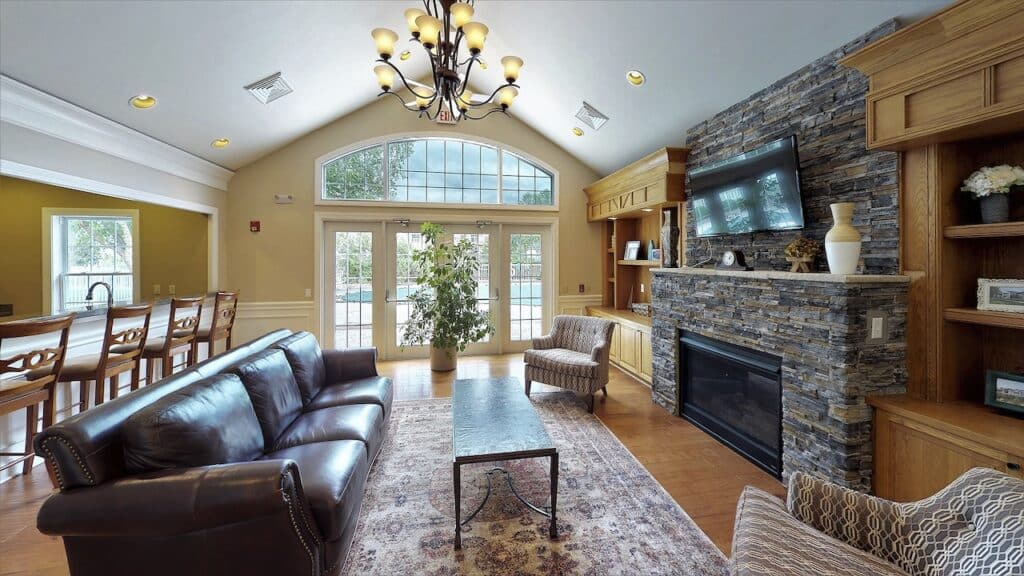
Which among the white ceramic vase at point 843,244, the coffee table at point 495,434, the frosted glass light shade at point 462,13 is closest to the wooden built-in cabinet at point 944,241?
the white ceramic vase at point 843,244

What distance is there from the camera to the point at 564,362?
402cm

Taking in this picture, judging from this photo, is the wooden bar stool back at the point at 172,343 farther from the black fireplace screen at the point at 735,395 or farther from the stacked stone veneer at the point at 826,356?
the stacked stone veneer at the point at 826,356

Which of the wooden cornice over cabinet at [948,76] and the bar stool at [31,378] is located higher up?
the wooden cornice over cabinet at [948,76]

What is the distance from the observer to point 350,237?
5.73 metres

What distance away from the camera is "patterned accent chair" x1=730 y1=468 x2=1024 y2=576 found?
1134mm

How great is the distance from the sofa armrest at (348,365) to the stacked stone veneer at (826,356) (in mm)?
2923

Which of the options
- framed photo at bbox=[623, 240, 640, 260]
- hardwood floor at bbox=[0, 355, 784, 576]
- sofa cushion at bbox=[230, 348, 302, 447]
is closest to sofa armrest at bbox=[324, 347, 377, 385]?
sofa cushion at bbox=[230, 348, 302, 447]

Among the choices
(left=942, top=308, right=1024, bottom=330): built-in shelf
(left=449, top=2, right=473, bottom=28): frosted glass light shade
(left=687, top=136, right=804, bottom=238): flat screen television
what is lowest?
(left=942, top=308, right=1024, bottom=330): built-in shelf

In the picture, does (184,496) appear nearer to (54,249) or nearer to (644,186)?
(644,186)

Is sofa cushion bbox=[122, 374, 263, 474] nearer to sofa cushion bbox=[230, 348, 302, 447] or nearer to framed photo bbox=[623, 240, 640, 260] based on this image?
sofa cushion bbox=[230, 348, 302, 447]

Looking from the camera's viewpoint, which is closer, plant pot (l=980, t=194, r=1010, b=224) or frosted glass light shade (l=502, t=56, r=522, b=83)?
plant pot (l=980, t=194, r=1010, b=224)

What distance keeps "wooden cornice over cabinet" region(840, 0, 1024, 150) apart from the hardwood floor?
2.17 metres

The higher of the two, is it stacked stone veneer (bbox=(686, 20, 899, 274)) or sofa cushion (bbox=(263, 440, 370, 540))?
stacked stone veneer (bbox=(686, 20, 899, 274))

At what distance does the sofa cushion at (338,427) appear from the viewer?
2.29m
